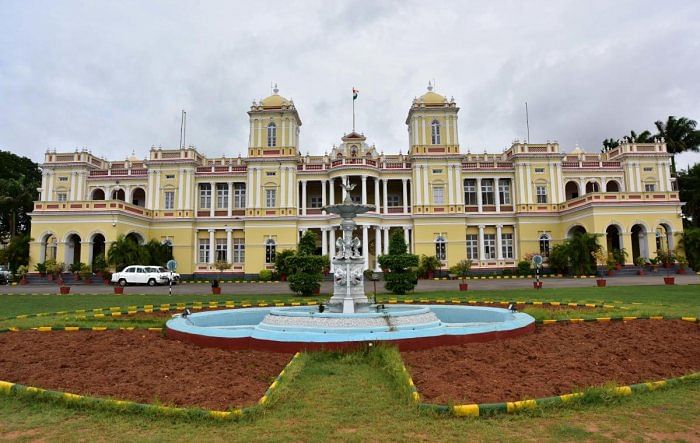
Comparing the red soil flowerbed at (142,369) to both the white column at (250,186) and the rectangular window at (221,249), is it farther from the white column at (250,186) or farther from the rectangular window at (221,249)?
the rectangular window at (221,249)

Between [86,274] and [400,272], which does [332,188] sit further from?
[86,274]

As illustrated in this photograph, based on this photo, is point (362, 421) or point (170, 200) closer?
point (362, 421)

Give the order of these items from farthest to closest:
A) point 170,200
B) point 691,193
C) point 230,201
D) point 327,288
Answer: point 691,193
point 230,201
point 170,200
point 327,288

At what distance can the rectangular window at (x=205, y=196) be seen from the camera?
43000 millimetres

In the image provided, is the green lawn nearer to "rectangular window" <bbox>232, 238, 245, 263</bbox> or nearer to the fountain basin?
the fountain basin

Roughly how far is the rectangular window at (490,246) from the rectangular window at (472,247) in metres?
0.76

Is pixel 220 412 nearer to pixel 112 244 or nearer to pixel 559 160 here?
pixel 112 244

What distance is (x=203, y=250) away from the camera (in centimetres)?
4206

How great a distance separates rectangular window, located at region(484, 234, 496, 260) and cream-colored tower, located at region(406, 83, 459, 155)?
7.98m

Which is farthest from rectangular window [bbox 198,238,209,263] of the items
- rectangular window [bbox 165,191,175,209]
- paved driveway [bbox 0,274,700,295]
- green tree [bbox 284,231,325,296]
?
green tree [bbox 284,231,325,296]

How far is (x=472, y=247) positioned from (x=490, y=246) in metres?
1.60

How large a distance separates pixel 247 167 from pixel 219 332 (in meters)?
33.5

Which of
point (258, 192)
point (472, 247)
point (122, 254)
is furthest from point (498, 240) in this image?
point (122, 254)

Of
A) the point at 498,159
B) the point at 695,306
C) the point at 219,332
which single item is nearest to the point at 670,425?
the point at 219,332
